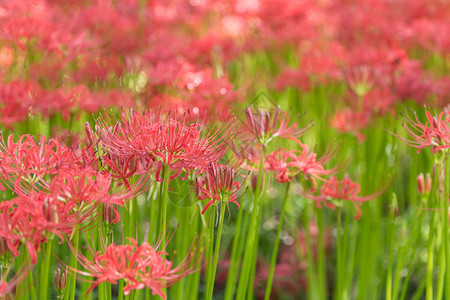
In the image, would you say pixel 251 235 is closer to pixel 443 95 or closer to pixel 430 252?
pixel 430 252

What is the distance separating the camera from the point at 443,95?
216cm

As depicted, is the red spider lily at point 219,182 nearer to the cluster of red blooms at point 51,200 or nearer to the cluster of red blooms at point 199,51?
the cluster of red blooms at point 51,200

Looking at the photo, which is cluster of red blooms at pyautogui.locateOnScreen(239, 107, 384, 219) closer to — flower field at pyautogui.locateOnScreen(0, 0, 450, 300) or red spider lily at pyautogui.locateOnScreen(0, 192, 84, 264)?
flower field at pyautogui.locateOnScreen(0, 0, 450, 300)

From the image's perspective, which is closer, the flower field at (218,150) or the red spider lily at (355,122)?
the flower field at (218,150)

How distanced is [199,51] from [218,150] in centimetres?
146

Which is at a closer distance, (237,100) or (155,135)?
(155,135)

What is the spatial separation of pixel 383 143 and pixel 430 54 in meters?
1.20

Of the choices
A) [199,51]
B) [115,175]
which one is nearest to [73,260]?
[115,175]

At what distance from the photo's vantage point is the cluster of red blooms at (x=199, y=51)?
75.2 inches

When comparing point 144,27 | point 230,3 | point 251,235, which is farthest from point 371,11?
point 251,235

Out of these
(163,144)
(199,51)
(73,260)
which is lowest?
(73,260)

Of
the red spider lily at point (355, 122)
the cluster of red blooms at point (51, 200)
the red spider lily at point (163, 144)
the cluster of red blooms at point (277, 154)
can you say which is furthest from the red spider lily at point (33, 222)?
the red spider lily at point (355, 122)

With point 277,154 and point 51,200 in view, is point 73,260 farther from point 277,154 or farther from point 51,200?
point 277,154

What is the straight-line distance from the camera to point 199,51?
8.36 feet
